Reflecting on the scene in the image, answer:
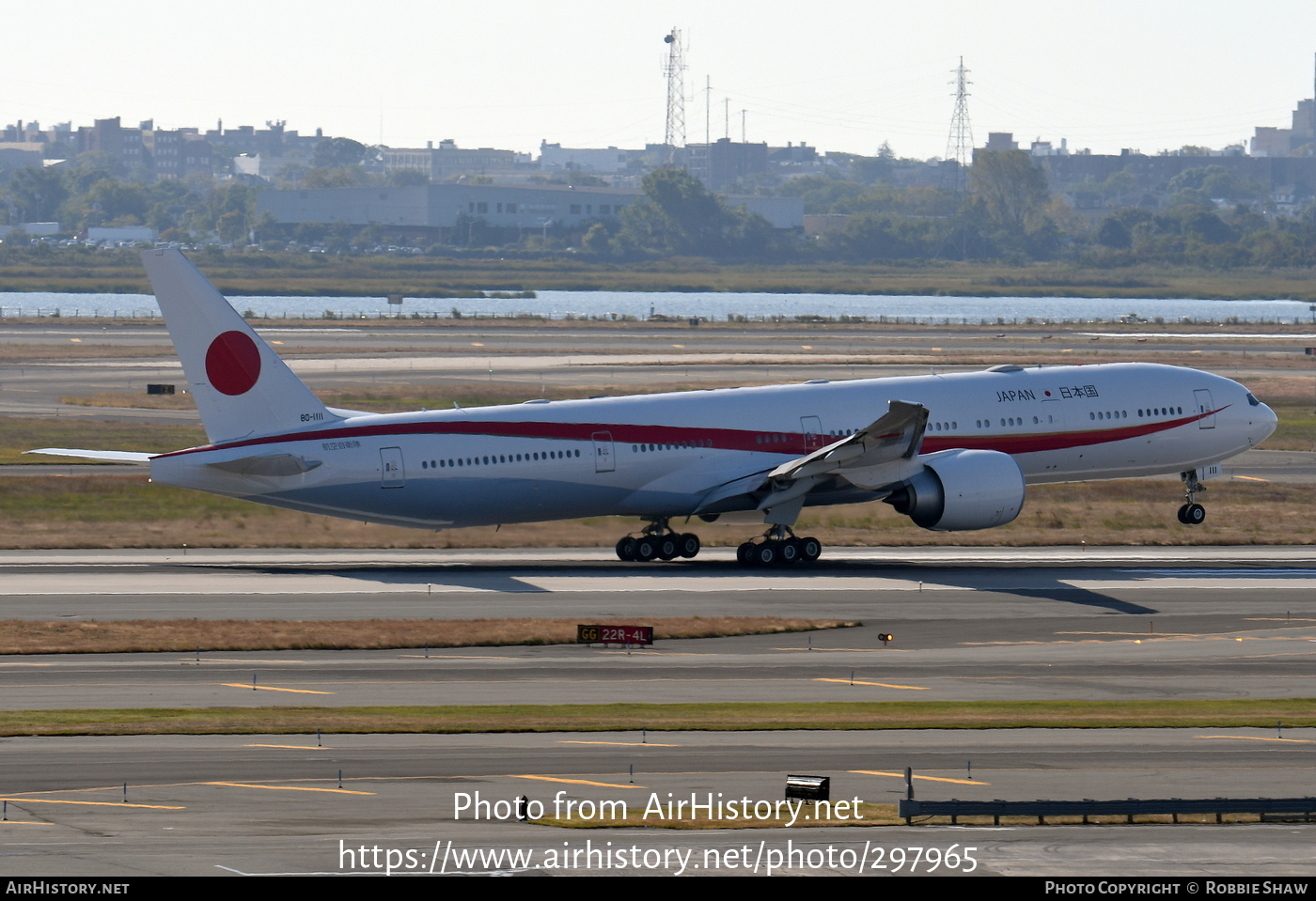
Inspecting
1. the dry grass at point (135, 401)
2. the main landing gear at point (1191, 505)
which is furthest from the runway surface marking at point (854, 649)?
the dry grass at point (135, 401)

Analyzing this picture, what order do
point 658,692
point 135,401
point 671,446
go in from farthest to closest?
point 135,401 → point 671,446 → point 658,692

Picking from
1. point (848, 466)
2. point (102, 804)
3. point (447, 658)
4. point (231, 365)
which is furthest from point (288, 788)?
point (848, 466)

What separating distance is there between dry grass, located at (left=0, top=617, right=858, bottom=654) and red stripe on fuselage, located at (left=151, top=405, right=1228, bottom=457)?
23.8 feet

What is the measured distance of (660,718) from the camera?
3412 cm

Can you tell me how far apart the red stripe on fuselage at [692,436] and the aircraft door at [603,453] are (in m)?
0.12

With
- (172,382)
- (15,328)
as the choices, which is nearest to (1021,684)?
(172,382)

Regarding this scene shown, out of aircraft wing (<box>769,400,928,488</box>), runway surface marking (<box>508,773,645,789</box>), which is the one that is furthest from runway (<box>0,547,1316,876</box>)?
aircraft wing (<box>769,400,928,488</box>)

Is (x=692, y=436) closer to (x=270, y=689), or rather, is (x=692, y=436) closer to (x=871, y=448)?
(x=871, y=448)

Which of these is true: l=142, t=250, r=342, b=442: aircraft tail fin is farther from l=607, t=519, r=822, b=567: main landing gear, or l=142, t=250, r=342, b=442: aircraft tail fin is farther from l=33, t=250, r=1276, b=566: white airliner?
l=607, t=519, r=822, b=567: main landing gear

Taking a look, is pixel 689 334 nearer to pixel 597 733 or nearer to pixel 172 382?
pixel 172 382

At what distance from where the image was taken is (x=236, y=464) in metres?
48.5

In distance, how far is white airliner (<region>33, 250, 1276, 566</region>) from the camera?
161ft

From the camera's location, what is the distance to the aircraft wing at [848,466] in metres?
50.9

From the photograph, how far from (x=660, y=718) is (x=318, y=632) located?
11.8m
